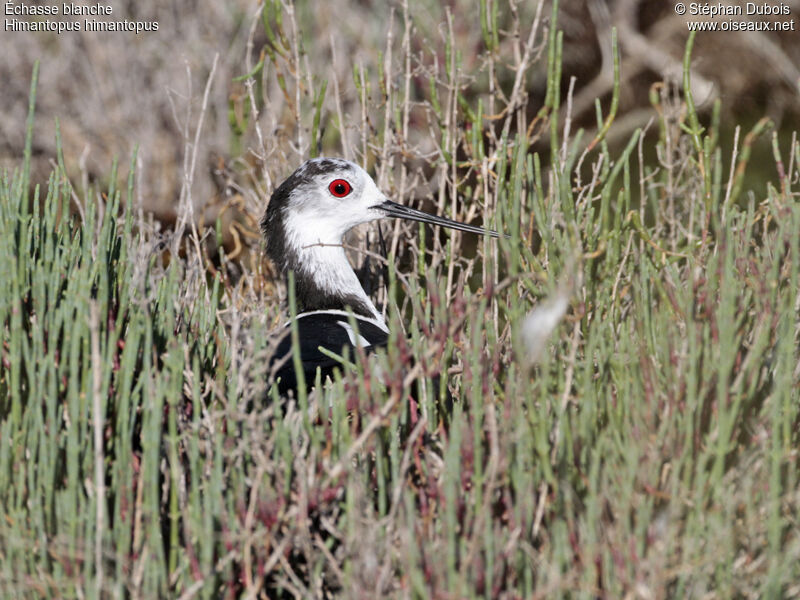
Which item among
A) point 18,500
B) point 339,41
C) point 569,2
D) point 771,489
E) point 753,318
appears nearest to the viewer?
point 771,489

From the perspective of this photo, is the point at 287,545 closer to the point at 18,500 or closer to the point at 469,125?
the point at 18,500

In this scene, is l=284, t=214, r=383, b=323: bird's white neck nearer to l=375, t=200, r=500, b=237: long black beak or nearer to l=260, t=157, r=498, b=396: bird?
l=260, t=157, r=498, b=396: bird

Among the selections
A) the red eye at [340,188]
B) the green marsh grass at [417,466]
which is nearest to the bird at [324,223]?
the red eye at [340,188]

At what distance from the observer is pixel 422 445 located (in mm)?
2039

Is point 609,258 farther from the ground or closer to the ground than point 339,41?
closer to the ground

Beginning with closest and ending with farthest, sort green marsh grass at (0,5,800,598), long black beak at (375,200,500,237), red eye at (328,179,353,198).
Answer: green marsh grass at (0,5,800,598) < long black beak at (375,200,500,237) < red eye at (328,179,353,198)

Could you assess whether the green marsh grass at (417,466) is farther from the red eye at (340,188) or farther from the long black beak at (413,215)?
the red eye at (340,188)

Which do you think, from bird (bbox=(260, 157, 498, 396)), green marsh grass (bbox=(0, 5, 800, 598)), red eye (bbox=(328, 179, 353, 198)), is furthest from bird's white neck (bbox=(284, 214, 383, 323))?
green marsh grass (bbox=(0, 5, 800, 598))

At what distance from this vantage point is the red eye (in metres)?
3.33

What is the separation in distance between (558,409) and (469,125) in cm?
215

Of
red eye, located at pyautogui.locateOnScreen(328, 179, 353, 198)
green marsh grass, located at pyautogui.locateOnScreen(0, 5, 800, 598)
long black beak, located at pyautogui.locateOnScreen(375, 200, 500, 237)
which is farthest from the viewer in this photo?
red eye, located at pyautogui.locateOnScreen(328, 179, 353, 198)

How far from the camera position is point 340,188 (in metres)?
3.34

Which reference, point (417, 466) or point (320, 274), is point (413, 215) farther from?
point (417, 466)

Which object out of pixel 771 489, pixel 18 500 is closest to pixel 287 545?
pixel 18 500
